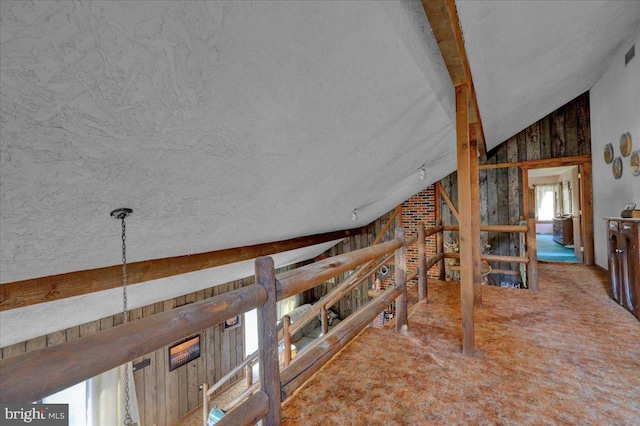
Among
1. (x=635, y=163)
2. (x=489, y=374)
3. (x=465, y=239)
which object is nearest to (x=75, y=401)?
(x=489, y=374)

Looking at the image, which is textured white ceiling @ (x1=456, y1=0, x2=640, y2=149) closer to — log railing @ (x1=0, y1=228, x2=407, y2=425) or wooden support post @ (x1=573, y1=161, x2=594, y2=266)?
wooden support post @ (x1=573, y1=161, x2=594, y2=266)

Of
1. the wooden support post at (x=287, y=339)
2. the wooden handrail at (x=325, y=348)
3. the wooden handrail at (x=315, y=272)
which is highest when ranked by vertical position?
the wooden handrail at (x=315, y=272)

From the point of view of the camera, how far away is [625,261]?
2865 mm

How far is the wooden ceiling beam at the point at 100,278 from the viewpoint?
2.18 metres

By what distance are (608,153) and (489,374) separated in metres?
4.22

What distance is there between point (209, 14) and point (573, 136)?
20.7 ft

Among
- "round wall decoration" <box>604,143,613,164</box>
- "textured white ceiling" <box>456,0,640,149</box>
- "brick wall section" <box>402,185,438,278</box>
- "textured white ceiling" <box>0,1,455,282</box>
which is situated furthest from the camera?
"brick wall section" <box>402,185,438,278</box>

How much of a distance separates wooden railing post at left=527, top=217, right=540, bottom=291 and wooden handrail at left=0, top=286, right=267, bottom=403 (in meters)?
3.74

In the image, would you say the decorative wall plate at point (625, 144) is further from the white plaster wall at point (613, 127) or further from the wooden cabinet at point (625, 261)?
the wooden cabinet at point (625, 261)

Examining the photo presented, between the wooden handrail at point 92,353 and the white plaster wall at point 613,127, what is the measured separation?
4.61 meters

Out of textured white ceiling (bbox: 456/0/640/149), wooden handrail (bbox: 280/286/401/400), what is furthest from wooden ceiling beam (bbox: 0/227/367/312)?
textured white ceiling (bbox: 456/0/640/149)

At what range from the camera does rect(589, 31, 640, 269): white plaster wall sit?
3.39 metres

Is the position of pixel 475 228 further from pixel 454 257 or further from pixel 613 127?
pixel 613 127

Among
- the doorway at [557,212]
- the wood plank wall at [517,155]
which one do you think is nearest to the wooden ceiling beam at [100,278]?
the wood plank wall at [517,155]
